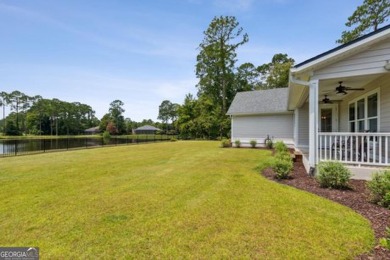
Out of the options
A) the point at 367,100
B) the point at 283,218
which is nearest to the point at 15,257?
the point at 283,218

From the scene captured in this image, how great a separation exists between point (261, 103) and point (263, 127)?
6.80 ft

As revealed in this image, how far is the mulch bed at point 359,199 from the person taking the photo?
8.46 feet

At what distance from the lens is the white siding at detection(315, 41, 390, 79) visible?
508 cm

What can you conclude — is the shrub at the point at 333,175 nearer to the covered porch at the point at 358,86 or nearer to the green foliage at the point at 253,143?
the covered porch at the point at 358,86

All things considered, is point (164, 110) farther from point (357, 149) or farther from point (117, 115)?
point (357, 149)

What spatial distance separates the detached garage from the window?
6078mm

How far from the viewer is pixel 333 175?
4.79 m

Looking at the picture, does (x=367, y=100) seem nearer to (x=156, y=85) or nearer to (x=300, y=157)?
(x=300, y=157)

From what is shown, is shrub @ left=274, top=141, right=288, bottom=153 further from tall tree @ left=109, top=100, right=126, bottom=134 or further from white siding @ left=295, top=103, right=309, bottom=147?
tall tree @ left=109, top=100, right=126, bottom=134

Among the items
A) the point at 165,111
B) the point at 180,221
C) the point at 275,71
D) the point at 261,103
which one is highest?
the point at 275,71

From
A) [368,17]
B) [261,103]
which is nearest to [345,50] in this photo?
[261,103]

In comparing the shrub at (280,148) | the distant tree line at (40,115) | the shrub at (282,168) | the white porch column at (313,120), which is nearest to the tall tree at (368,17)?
the shrub at (280,148)

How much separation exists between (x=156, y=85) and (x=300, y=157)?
1830 cm

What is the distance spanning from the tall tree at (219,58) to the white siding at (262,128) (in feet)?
41.0
